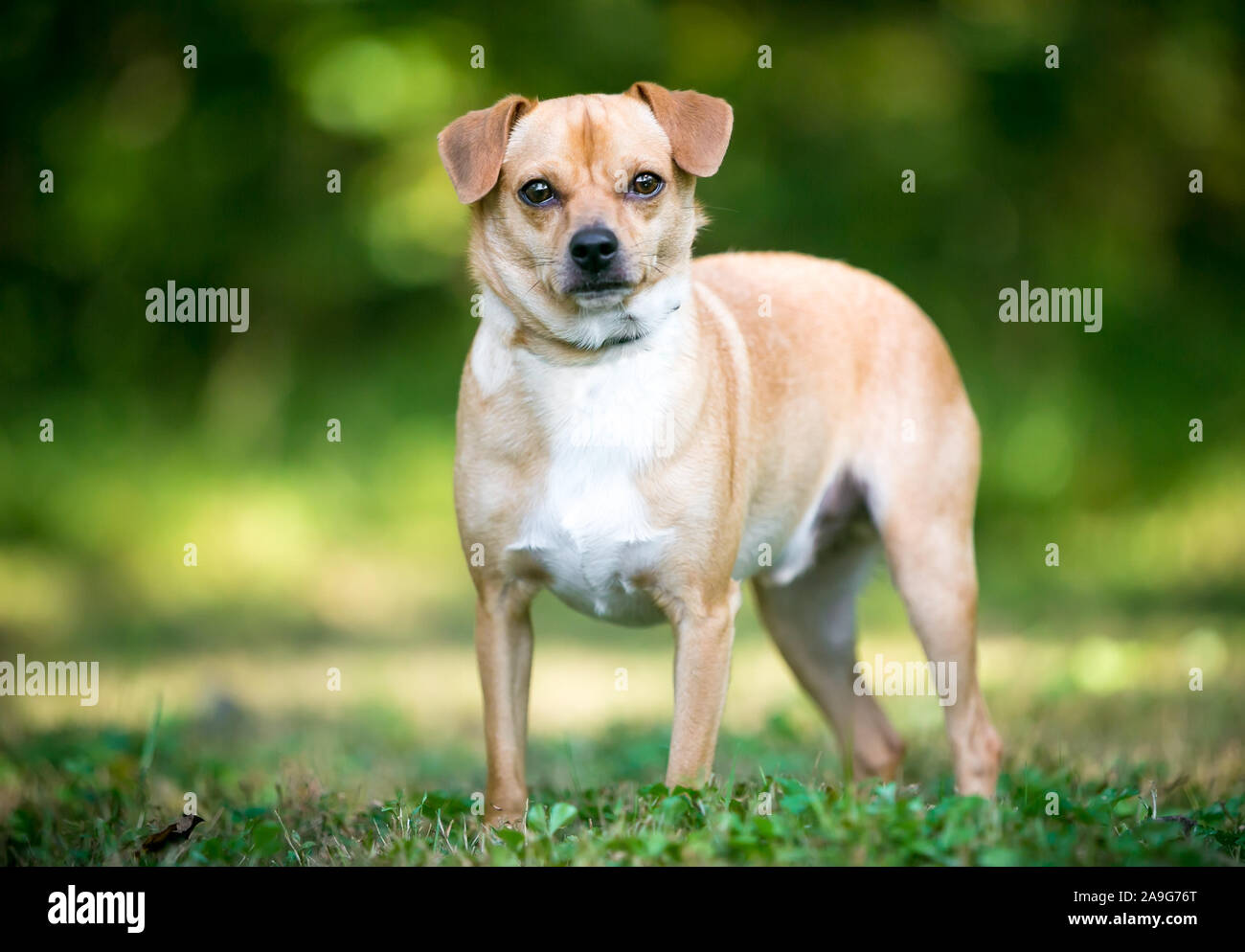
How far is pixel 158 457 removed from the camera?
9742 mm

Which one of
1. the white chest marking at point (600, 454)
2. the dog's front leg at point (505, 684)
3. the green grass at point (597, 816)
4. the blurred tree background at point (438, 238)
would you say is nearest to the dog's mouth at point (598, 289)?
the white chest marking at point (600, 454)

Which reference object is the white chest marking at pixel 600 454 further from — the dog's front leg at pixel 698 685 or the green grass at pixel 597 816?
the green grass at pixel 597 816

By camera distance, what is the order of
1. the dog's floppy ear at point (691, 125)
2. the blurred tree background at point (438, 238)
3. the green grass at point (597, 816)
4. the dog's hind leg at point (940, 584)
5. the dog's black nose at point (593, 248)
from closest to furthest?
the green grass at point (597, 816) < the dog's black nose at point (593, 248) < the dog's floppy ear at point (691, 125) < the dog's hind leg at point (940, 584) < the blurred tree background at point (438, 238)

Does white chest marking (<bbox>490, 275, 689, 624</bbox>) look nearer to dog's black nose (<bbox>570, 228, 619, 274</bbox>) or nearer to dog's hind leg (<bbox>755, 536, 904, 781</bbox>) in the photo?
dog's black nose (<bbox>570, 228, 619, 274</bbox>)

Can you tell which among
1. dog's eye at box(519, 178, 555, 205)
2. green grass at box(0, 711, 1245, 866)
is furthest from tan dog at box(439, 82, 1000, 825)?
green grass at box(0, 711, 1245, 866)

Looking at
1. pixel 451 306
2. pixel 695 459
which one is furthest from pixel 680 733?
pixel 451 306

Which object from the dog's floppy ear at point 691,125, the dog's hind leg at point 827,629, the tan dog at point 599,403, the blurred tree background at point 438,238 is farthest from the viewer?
the blurred tree background at point 438,238

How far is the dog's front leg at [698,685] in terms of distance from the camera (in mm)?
3688

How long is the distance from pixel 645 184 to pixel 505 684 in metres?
1.44

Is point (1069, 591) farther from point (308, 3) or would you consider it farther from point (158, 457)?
point (308, 3)

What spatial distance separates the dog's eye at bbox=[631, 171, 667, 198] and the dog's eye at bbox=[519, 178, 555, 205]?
9.1 inches

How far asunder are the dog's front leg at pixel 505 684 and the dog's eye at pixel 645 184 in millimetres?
1141

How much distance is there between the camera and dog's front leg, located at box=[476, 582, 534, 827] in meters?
3.77
